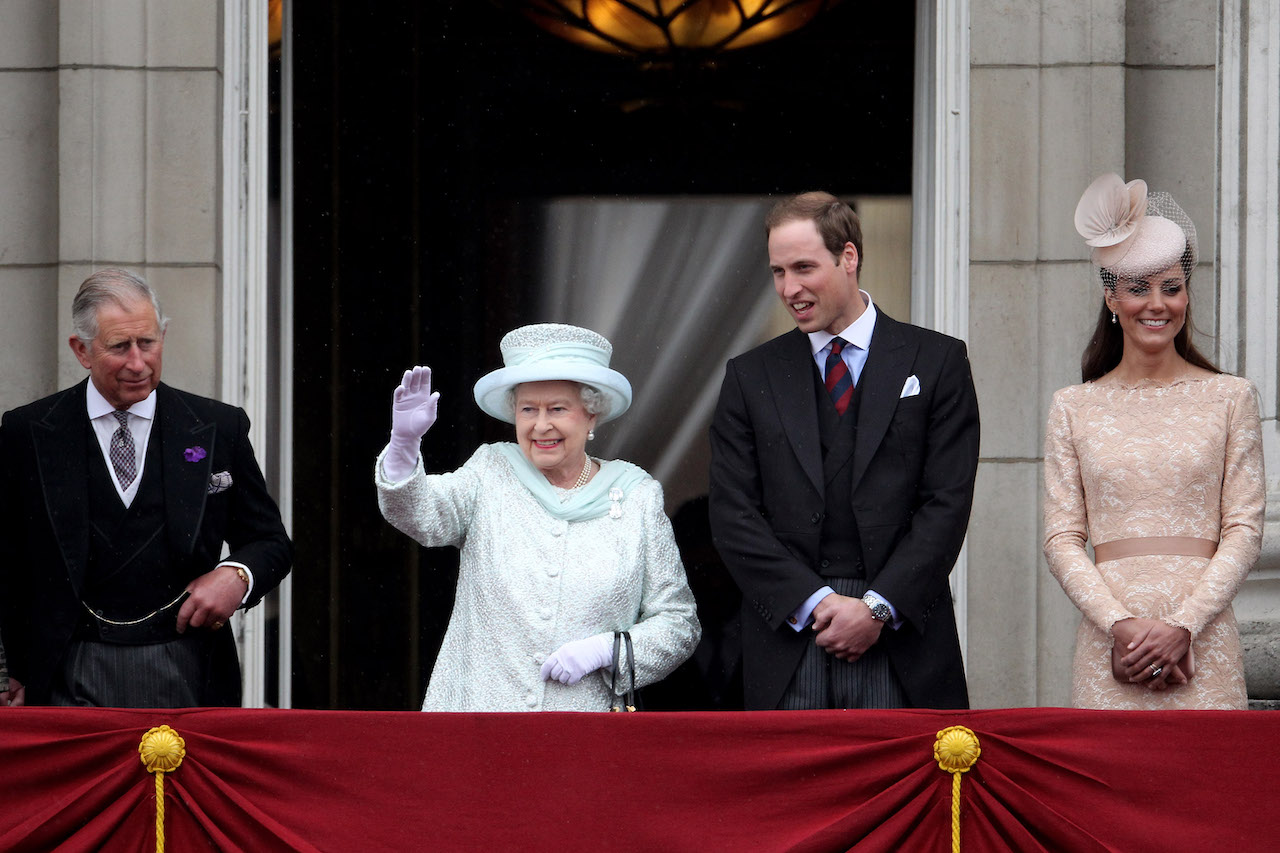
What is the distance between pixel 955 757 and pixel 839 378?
3.67ft

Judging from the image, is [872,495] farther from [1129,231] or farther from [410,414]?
[410,414]

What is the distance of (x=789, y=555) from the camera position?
12.8ft

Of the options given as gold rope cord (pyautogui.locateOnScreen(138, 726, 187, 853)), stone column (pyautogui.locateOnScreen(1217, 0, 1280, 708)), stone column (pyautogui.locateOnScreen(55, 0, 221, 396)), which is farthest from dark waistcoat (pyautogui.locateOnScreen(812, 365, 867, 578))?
stone column (pyautogui.locateOnScreen(55, 0, 221, 396))

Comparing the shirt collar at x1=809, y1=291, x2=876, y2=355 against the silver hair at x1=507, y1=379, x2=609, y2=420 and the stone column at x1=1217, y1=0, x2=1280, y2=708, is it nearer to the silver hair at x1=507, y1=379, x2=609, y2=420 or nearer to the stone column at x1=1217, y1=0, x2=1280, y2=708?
the silver hair at x1=507, y1=379, x2=609, y2=420

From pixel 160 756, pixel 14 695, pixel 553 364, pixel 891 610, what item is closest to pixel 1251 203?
pixel 891 610

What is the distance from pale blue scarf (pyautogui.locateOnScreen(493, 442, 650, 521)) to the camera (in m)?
4.12

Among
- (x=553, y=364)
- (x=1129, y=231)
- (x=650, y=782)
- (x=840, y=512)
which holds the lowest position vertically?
(x=650, y=782)

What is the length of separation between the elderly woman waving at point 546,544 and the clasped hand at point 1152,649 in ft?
3.36

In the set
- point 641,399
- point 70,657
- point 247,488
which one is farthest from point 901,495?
point 641,399

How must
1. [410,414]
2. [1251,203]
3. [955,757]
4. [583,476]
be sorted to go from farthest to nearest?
[1251,203], [583,476], [410,414], [955,757]

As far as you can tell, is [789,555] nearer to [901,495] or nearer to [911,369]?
[901,495]

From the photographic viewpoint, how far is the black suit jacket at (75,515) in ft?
12.9

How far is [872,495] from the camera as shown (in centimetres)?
394

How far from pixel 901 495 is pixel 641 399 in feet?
8.93
